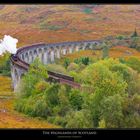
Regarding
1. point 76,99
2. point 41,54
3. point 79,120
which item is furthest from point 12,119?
point 41,54

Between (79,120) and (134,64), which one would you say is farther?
(134,64)

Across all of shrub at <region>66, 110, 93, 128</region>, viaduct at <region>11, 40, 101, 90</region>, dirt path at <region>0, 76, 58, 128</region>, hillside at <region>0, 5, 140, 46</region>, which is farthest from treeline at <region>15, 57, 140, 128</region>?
hillside at <region>0, 5, 140, 46</region>

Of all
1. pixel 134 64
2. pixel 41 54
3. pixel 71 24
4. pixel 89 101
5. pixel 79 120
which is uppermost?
pixel 79 120

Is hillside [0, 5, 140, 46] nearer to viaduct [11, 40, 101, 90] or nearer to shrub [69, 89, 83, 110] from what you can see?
viaduct [11, 40, 101, 90]

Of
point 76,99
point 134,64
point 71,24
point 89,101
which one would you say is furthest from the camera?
point 71,24

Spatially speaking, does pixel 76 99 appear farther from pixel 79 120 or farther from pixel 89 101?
pixel 79 120

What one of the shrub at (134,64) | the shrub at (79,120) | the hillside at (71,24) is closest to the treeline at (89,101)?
the shrub at (79,120)

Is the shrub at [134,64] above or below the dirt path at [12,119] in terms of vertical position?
below

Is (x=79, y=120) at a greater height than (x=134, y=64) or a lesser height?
greater

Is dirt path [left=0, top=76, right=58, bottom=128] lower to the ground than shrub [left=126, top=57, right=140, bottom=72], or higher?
higher

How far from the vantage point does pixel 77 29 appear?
55.5 meters

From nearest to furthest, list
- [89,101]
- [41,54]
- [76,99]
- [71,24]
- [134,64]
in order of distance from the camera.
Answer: [89,101] < [76,99] < [134,64] < [41,54] < [71,24]

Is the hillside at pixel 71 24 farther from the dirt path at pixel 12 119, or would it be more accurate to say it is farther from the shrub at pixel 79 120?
the shrub at pixel 79 120

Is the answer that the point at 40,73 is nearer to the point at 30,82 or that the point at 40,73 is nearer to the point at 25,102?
the point at 30,82
